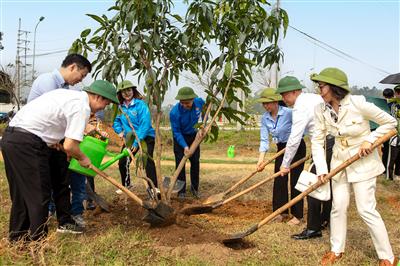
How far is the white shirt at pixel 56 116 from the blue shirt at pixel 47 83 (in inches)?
21.7

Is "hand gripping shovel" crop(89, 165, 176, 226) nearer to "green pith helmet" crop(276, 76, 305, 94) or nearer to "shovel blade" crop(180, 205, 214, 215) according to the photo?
"shovel blade" crop(180, 205, 214, 215)

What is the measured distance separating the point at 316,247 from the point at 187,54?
2.29 metres

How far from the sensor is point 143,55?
4.27 metres

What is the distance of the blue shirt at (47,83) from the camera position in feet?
12.7

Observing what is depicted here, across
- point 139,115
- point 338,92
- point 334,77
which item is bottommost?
point 139,115

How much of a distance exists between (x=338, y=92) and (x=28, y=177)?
2420 millimetres

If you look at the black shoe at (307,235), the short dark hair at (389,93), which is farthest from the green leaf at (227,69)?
the short dark hair at (389,93)

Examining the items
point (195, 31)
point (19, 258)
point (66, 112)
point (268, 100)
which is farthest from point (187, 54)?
point (19, 258)

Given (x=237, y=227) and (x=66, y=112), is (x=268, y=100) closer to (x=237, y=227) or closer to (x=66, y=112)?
(x=237, y=227)

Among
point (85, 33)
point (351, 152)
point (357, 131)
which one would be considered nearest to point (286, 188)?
point (351, 152)

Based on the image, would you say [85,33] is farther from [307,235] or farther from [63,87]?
[307,235]

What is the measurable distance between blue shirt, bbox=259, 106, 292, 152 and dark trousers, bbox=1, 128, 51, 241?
94.4 inches

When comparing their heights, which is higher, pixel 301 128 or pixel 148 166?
pixel 301 128

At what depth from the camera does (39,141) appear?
10.8 feet
